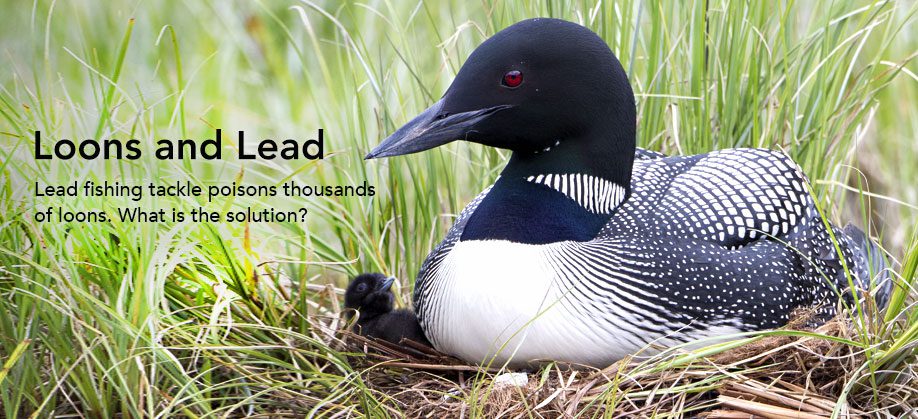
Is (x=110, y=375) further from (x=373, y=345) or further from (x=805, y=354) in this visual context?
(x=805, y=354)

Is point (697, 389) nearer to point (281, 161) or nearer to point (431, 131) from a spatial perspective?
point (431, 131)

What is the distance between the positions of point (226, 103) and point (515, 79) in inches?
86.4

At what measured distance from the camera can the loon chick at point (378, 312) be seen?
10.6 feet

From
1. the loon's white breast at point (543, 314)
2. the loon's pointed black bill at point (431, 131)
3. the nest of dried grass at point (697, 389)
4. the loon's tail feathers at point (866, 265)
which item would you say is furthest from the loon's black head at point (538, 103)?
the loon's tail feathers at point (866, 265)

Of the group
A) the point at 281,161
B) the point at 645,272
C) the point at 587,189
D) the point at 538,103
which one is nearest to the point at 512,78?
the point at 538,103

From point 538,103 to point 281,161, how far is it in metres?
2.18

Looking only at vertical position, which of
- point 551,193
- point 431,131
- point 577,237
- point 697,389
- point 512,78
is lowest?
point 697,389

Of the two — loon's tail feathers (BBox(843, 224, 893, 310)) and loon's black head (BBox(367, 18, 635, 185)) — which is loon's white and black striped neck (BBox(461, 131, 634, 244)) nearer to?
loon's black head (BBox(367, 18, 635, 185))

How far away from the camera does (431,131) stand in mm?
2758

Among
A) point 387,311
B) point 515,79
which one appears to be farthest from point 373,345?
point 515,79

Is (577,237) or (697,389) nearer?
(697,389)

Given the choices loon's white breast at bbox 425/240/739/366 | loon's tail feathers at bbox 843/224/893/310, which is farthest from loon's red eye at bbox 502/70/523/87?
loon's tail feathers at bbox 843/224/893/310

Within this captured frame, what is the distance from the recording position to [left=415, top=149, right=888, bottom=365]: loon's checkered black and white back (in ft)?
9.04

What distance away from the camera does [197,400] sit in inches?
97.7
